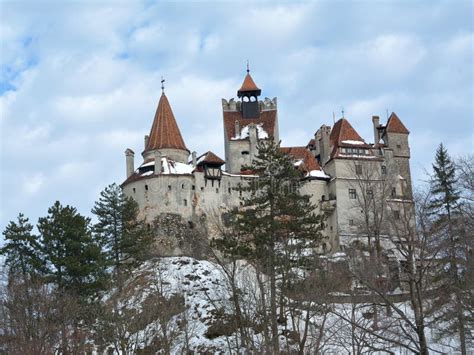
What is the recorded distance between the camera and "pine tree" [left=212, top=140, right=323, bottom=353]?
131 feet

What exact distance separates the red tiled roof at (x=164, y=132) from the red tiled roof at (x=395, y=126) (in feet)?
64.0

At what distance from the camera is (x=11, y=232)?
47.7 m

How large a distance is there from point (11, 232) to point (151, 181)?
65.4 ft

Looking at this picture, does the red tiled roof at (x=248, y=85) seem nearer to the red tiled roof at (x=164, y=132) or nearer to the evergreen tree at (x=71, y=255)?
the red tiled roof at (x=164, y=132)

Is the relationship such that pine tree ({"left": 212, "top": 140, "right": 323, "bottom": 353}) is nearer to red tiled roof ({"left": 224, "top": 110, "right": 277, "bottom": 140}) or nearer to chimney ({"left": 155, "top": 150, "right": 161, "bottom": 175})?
chimney ({"left": 155, "top": 150, "right": 161, "bottom": 175})

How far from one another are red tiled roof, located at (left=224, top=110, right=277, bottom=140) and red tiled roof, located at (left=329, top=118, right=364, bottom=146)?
567 cm

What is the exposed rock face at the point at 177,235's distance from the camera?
209ft

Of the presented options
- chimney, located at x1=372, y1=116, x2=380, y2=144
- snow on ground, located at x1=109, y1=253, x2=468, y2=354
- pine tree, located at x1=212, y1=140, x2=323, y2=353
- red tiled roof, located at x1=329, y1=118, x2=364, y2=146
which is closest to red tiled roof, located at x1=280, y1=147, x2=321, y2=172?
red tiled roof, located at x1=329, y1=118, x2=364, y2=146

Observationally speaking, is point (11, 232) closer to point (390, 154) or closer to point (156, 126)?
point (156, 126)

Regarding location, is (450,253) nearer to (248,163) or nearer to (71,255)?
(71,255)

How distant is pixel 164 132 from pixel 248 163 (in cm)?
801

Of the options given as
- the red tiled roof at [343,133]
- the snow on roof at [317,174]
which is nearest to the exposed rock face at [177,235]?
the snow on roof at [317,174]

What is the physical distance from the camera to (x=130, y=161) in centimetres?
7056

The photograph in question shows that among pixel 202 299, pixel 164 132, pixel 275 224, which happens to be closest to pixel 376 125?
pixel 164 132
